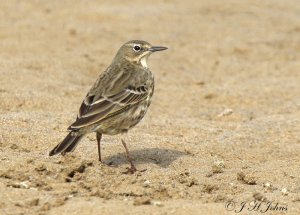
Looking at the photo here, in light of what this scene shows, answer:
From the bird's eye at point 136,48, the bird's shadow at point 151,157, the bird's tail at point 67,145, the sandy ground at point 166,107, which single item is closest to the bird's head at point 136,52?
the bird's eye at point 136,48

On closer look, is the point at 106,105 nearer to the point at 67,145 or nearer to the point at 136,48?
the point at 67,145

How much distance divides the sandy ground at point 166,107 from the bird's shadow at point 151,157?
0.02 meters

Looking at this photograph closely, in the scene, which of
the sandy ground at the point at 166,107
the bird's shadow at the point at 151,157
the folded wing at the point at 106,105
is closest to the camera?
the sandy ground at the point at 166,107

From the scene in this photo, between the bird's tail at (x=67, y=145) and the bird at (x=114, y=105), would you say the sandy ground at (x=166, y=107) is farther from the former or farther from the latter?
the bird at (x=114, y=105)

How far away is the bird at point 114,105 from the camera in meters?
7.13

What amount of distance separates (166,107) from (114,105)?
11.0 feet

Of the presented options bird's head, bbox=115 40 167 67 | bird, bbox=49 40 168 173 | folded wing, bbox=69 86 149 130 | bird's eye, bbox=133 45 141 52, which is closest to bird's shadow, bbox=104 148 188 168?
bird, bbox=49 40 168 173

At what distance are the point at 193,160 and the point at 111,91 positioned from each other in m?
1.18

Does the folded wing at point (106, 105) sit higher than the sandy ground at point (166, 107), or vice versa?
the folded wing at point (106, 105)

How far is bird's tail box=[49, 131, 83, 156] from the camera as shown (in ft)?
22.6

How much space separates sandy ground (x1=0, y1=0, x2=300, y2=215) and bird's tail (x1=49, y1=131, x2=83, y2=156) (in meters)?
0.16

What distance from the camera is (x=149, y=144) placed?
8438mm

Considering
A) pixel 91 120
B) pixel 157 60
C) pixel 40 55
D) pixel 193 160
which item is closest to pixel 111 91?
pixel 91 120

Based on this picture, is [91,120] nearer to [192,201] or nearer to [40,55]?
[192,201]
